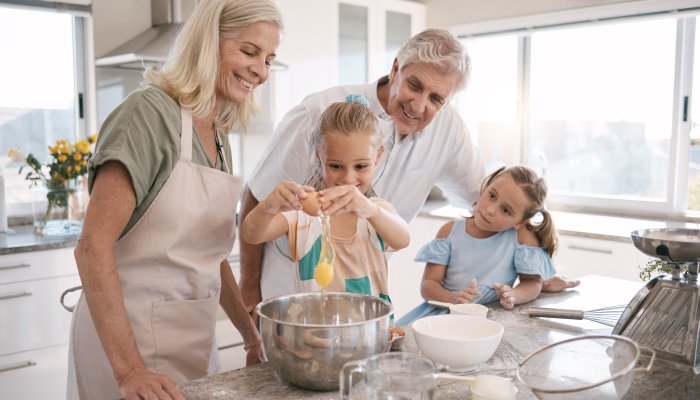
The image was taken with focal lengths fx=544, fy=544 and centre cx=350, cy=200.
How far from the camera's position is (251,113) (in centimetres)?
150

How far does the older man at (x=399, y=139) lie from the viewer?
1.57 meters

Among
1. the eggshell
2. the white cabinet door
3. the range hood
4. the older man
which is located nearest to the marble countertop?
the white cabinet door

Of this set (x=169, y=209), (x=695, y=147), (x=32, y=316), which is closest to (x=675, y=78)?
(x=695, y=147)

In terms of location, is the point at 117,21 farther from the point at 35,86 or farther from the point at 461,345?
the point at 461,345

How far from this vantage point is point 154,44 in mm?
2953

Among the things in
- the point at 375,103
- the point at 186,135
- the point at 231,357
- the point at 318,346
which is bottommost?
the point at 231,357

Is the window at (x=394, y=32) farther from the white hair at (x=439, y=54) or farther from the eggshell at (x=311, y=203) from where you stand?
the eggshell at (x=311, y=203)

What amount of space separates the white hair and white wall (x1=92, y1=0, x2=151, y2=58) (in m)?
2.29

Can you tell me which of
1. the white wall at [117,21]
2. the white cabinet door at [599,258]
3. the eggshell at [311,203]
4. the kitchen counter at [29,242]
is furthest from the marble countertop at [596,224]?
the white wall at [117,21]

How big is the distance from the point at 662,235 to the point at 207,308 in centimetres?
111

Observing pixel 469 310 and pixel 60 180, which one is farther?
pixel 60 180

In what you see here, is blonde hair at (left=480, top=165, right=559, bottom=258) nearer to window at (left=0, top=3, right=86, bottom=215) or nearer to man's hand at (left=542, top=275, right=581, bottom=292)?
man's hand at (left=542, top=275, right=581, bottom=292)

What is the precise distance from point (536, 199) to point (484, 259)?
253mm

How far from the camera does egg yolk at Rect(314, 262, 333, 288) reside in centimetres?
107
